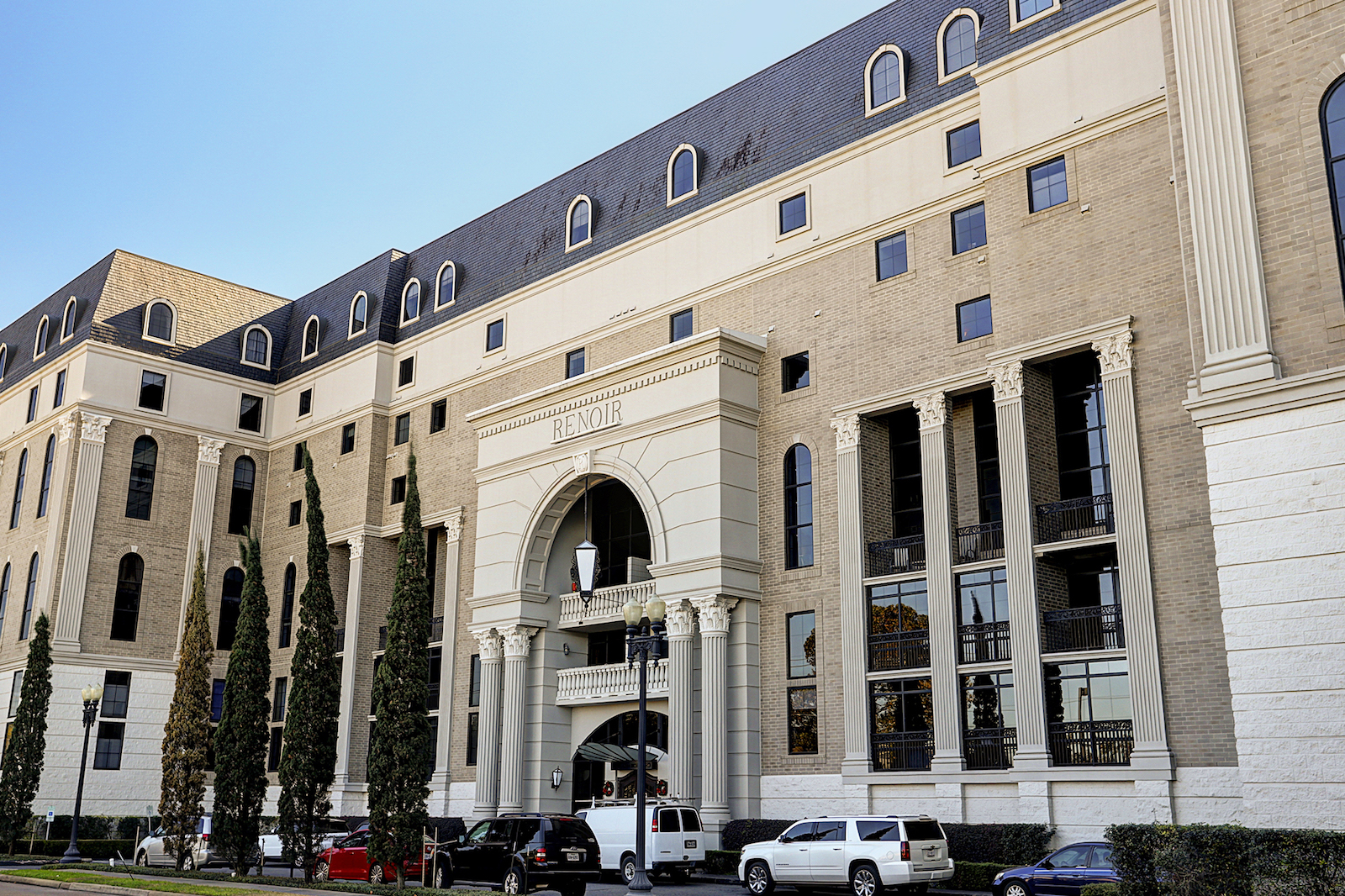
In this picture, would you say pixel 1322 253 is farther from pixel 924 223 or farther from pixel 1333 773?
pixel 924 223

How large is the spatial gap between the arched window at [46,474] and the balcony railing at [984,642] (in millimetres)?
40955

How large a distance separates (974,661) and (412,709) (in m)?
13.3

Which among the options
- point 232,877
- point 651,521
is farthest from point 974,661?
point 232,877

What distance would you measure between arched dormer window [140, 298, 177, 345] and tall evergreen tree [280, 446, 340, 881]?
28.5m

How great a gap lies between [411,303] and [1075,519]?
3196 cm

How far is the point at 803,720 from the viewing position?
3170 centimetres

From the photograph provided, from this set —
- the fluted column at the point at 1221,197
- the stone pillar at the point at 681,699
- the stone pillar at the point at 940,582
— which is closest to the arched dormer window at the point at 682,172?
the stone pillar at the point at 940,582

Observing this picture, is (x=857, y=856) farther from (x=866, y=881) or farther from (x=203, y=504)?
(x=203, y=504)

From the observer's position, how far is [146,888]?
2283 centimetres

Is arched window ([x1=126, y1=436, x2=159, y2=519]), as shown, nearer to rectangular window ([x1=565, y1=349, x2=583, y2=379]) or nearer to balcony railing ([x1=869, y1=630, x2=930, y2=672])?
rectangular window ([x1=565, y1=349, x2=583, y2=379])

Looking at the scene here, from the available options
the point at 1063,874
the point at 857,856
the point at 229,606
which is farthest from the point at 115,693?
the point at 1063,874

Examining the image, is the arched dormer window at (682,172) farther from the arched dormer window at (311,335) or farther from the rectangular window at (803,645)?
the arched dormer window at (311,335)

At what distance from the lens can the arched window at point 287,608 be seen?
50156 millimetres

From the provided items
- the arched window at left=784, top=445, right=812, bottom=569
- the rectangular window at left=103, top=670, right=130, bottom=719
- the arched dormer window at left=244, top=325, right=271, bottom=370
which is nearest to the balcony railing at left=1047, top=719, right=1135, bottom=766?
the arched window at left=784, top=445, right=812, bottom=569
